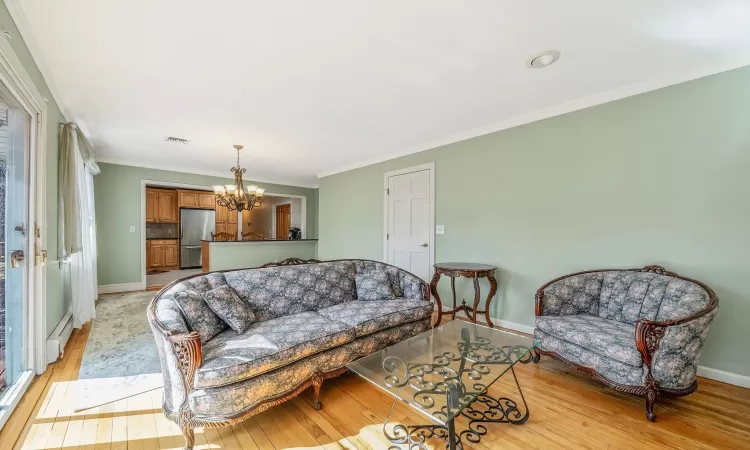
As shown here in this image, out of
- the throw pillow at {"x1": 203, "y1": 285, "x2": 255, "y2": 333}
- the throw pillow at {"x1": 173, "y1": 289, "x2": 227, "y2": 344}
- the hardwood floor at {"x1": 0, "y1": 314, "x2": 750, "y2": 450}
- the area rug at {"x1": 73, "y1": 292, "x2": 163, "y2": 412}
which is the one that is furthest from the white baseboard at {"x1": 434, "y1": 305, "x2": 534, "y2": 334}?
the area rug at {"x1": 73, "y1": 292, "x2": 163, "y2": 412}

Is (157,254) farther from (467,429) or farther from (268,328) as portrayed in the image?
(467,429)

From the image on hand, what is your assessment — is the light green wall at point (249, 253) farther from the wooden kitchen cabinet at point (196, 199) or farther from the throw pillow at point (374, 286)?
the wooden kitchen cabinet at point (196, 199)

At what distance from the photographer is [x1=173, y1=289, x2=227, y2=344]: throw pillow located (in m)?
1.97

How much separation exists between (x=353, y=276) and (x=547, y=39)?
8.33 ft

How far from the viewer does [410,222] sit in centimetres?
462

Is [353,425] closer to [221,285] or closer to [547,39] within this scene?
[221,285]

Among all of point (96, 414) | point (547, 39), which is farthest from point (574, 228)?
point (96, 414)

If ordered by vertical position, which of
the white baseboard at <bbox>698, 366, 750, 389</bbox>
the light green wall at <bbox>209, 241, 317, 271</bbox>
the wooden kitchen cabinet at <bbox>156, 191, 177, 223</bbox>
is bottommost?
the white baseboard at <bbox>698, 366, 750, 389</bbox>

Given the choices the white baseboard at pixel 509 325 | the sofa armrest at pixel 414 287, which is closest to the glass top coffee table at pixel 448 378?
the sofa armrest at pixel 414 287

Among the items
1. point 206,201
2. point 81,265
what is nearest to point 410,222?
point 81,265

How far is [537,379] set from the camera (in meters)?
2.41

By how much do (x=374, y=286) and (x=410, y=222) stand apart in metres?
1.75

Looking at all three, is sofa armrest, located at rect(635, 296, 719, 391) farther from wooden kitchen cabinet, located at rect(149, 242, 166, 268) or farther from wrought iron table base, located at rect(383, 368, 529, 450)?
wooden kitchen cabinet, located at rect(149, 242, 166, 268)

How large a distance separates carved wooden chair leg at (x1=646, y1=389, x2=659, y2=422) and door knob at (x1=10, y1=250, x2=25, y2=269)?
4.22m
